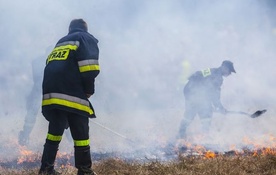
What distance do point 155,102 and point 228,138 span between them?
6845 millimetres

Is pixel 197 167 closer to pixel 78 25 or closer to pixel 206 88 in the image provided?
pixel 78 25

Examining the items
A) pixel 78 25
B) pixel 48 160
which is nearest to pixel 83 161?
pixel 48 160

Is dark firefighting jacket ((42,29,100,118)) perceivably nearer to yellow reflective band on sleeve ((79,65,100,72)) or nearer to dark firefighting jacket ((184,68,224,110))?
yellow reflective band on sleeve ((79,65,100,72))

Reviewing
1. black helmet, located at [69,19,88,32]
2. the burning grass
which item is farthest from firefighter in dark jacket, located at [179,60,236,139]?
black helmet, located at [69,19,88,32]

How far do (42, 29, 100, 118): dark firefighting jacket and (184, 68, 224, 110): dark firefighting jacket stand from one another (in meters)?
5.14

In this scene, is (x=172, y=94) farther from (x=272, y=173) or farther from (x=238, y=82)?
(x=272, y=173)

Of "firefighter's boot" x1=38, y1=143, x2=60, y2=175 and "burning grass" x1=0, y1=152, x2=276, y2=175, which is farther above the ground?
"firefighter's boot" x1=38, y1=143, x2=60, y2=175

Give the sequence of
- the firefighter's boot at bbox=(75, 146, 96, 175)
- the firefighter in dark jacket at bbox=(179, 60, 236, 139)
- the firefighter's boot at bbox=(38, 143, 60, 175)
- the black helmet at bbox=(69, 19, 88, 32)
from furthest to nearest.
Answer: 1. the firefighter in dark jacket at bbox=(179, 60, 236, 139)
2. the black helmet at bbox=(69, 19, 88, 32)
3. the firefighter's boot at bbox=(38, 143, 60, 175)
4. the firefighter's boot at bbox=(75, 146, 96, 175)

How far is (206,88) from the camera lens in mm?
8805

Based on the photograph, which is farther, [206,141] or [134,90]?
[134,90]

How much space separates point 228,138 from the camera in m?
8.62

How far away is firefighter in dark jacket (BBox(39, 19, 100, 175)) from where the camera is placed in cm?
376

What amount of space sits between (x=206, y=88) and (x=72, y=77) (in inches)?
218

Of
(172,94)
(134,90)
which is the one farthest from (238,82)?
(134,90)
